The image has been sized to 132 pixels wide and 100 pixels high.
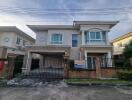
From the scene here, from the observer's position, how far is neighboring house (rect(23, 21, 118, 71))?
14008mm

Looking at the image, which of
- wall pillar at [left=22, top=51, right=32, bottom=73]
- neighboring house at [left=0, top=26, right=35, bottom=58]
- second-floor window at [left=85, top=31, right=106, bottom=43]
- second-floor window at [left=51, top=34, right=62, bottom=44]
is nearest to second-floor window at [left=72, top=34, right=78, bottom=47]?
second-floor window at [left=85, top=31, right=106, bottom=43]

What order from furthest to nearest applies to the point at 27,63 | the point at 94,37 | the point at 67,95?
the point at 94,37 < the point at 27,63 < the point at 67,95

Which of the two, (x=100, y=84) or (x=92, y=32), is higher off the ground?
(x=92, y=32)

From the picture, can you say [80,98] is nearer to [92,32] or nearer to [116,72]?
[116,72]

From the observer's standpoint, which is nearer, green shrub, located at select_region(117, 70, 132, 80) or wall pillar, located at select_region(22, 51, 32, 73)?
green shrub, located at select_region(117, 70, 132, 80)

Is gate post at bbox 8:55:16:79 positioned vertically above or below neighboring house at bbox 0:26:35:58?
below

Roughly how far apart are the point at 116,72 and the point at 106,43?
16.8 ft

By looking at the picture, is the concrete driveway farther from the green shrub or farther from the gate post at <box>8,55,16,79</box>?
the gate post at <box>8,55,16,79</box>

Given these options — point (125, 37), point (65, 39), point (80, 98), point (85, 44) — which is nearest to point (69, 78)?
point (80, 98)

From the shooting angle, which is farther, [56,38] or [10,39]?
[10,39]

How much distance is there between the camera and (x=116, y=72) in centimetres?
1093

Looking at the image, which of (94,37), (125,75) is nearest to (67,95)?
(125,75)

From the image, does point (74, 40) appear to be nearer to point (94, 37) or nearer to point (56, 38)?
point (56, 38)

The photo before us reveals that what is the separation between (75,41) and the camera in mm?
16281
